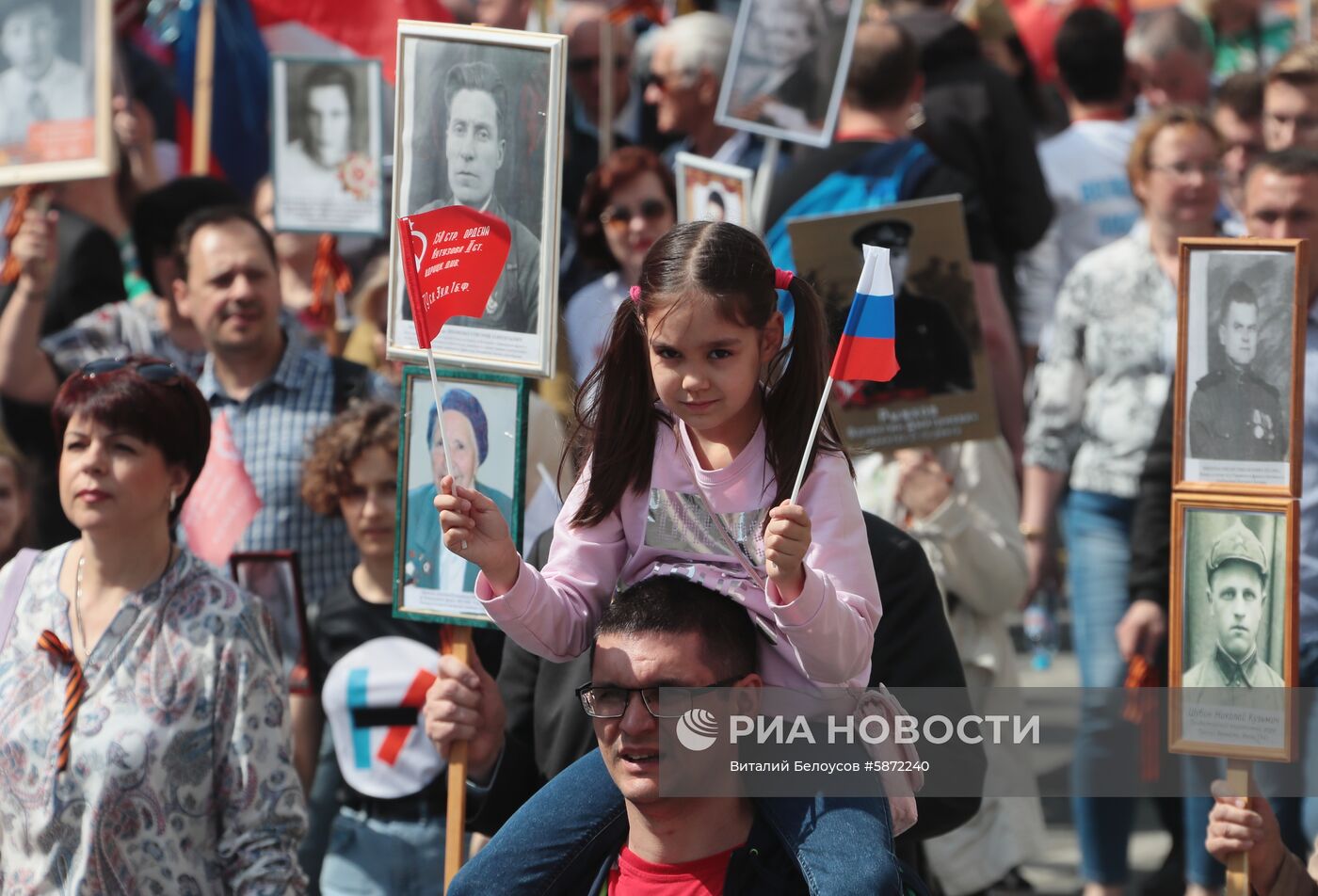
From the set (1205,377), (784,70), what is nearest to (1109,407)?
(784,70)

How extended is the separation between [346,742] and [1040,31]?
6.07 m

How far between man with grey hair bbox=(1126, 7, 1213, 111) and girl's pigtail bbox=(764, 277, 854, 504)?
493cm

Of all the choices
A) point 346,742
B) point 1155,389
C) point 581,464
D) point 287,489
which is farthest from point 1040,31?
point 581,464

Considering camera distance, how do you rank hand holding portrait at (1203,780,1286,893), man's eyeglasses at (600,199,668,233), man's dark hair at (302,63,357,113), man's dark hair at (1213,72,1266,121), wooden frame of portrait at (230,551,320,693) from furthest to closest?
1. man's dark hair at (1213,72,1266,121)
2. man's dark hair at (302,63,357,113)
3. man's eyeglasses at (600,199,668,233)
4. wooden frame of portrait at (230,551,320,693)
5. hand holding portrait at (1203,780,1286,893)

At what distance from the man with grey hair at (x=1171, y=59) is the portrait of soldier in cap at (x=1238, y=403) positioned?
4152 millimetres

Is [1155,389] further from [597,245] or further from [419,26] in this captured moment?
[419,26]

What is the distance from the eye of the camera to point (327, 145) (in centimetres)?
621

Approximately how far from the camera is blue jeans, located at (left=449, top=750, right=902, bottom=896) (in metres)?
2.92

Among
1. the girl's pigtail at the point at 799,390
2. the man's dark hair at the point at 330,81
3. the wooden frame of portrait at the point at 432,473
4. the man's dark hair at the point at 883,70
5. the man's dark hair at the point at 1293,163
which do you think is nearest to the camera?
the girl's pigtail at the point at 799,390

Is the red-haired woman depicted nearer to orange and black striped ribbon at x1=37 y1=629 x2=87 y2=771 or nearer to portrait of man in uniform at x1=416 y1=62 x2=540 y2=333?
portrait of man in uniform at x1=416 y1=62 x2=540 y2=333

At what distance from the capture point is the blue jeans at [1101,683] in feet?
18.5

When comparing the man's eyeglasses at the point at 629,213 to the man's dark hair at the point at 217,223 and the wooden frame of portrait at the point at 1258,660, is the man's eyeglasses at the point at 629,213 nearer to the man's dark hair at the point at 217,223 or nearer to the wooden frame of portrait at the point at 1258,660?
the man's dark hair at the point at 217,223

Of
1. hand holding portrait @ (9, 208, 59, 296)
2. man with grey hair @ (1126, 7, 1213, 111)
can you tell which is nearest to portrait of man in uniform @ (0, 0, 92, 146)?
hand holding portrait @ (9, 208, 59, 296)

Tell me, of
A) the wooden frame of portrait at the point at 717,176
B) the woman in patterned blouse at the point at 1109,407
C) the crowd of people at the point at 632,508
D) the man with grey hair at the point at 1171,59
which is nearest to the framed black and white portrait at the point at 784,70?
the crowd of people at the point at 632,508
